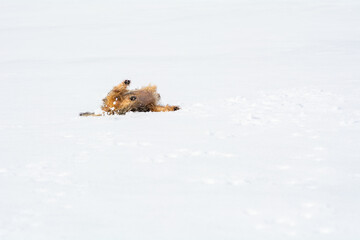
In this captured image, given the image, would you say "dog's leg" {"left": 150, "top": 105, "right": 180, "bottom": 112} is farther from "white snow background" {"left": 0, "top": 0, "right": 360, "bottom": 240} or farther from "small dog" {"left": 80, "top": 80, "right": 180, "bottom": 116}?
"white snow background" {"left": 0, "top": 0, "right": 360, "bottom": 240}

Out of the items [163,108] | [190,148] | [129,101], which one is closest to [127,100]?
[129,101]

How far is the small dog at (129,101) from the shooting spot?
22.2 feet

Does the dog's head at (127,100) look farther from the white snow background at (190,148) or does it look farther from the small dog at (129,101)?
the white snow background at (190,148)

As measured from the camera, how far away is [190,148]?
514 centimetres

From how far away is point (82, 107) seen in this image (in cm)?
755

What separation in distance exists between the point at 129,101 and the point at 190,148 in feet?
5.97

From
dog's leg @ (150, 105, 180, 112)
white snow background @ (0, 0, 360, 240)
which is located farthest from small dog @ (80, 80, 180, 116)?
white snow background @ (0, 0, 360, 240)

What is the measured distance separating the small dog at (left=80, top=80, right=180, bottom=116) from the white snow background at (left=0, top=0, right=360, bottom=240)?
0.54ft

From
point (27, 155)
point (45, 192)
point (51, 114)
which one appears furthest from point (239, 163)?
point (51, 114)

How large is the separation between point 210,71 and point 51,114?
4.14 meters

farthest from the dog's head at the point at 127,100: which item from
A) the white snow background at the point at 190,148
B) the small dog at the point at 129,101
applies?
the white snow background at the point at 190,148

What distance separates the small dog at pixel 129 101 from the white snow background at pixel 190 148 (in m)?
0.17

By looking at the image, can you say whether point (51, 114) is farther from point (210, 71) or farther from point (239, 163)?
point (210, 71)

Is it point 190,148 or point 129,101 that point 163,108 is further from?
point 190,148
